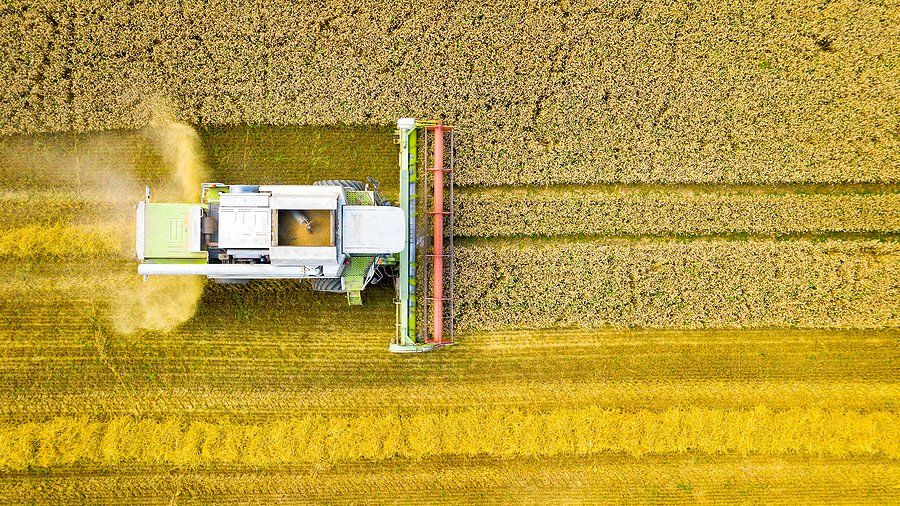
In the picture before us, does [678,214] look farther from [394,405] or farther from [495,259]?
[394,405]

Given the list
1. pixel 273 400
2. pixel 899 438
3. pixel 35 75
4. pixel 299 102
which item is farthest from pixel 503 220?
pixel 35 75

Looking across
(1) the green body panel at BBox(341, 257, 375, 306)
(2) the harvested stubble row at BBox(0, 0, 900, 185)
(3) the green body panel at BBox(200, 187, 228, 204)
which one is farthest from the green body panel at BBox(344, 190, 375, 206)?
(3) the green body panel at BBox(200, 187, 228, 204)

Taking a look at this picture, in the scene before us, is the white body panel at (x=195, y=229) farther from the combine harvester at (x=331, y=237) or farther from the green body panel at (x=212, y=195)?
the green body panel at (x=212, y=195)

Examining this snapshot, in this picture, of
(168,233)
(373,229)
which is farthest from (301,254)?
(168,233)

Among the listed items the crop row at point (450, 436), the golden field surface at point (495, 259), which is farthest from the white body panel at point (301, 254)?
the crop row at point (450, 436)

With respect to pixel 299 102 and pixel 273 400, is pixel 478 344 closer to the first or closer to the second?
pixel 273 400
